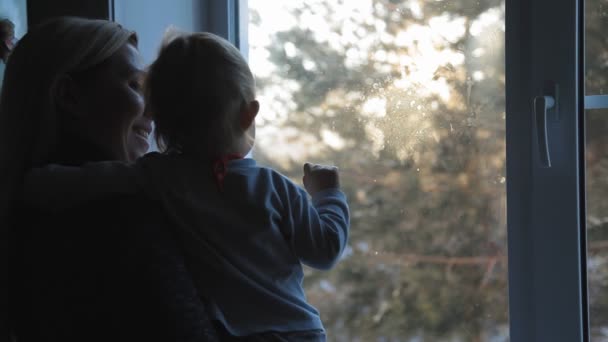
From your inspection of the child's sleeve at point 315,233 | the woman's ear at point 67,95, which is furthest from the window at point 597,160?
the woman's ear at point 67,95

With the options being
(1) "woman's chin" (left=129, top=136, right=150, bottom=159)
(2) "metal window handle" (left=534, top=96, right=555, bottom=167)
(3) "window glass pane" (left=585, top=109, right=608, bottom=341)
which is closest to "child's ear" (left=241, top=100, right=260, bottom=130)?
(1) "woman's chin" (left=129, top=136, right=150, bottom=159)

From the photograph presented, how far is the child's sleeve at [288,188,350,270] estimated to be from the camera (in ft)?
3.65

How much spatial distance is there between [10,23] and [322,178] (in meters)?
0.86

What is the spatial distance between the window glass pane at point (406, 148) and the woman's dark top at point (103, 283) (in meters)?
0.49

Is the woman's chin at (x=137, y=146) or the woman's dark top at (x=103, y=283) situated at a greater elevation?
the woman's chin at (x=137, y=146)

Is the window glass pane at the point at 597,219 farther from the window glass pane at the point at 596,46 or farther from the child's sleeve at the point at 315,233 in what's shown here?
the child's sleeve at the point at 315,233

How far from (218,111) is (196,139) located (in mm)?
68

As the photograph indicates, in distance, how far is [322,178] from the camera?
1.23 metres

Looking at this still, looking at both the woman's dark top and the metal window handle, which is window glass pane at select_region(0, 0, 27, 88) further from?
the metal window handle

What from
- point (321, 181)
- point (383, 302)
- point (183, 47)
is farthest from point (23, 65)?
point (383, 302)

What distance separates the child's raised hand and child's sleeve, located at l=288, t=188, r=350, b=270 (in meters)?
0.08

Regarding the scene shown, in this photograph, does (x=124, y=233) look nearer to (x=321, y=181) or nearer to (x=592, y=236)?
(x=321, y=181)

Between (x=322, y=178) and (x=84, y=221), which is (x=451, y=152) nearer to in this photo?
(x=322, y=178)

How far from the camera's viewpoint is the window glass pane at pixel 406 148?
1.28 meters
